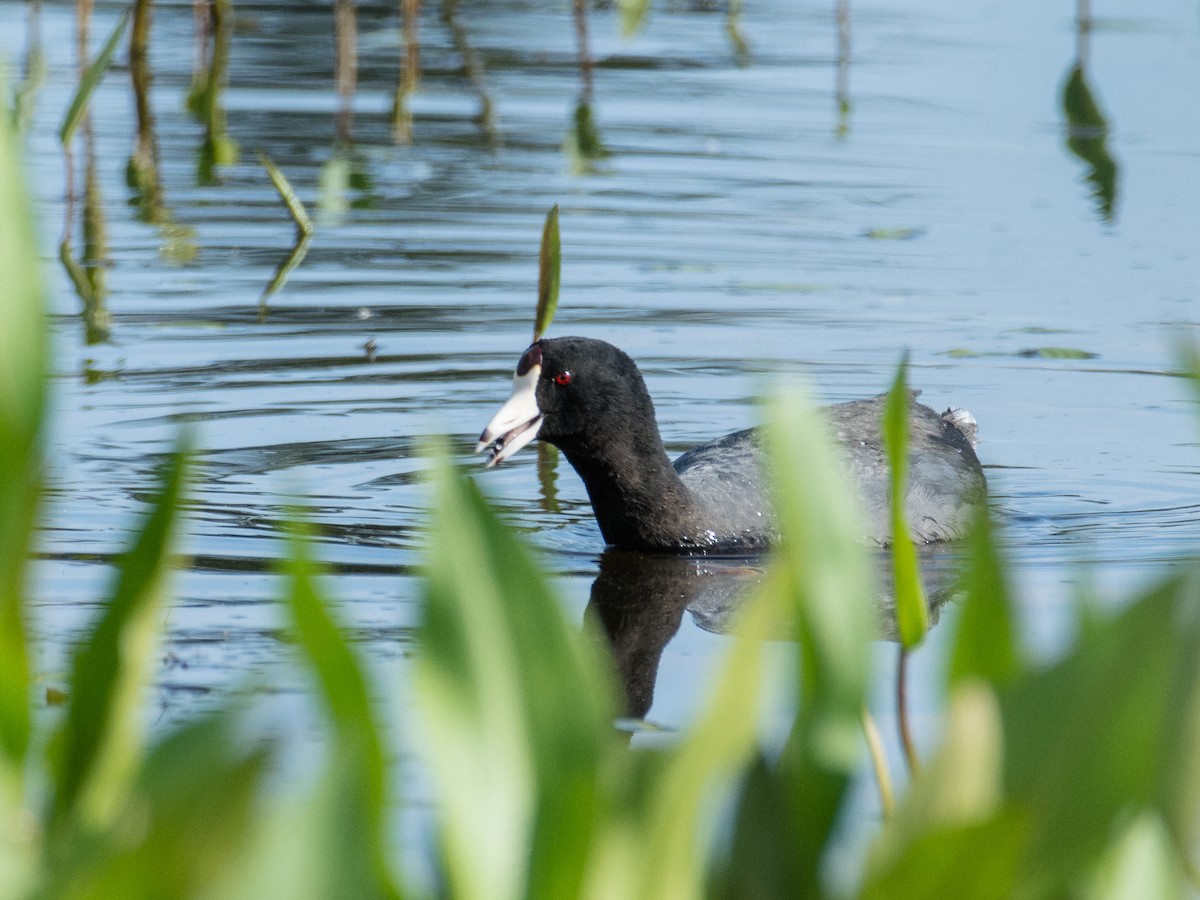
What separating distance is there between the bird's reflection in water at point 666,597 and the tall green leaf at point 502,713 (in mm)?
2595

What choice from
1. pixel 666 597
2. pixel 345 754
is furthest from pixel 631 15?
pixel 345 754

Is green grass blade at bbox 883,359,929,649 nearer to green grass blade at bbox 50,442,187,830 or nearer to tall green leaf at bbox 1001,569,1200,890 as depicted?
tall green leaf at bbox 1001,569,1200,890

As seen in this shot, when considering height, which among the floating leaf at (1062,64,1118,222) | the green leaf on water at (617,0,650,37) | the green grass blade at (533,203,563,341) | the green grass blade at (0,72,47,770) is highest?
the green grass blade at (0,72,47,770)

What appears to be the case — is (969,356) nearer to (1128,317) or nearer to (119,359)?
(1128,317)

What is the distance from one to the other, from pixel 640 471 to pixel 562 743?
13.9 feet

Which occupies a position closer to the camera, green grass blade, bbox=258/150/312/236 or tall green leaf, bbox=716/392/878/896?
tall green leaf, bbox=716/392/878/896

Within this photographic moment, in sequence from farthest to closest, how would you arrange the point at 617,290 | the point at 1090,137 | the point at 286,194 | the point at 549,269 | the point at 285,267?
1. the point at 1090,137
2. the point at 285,267
3. the point at 617,290
4. the point at 286,194
5. the point at 549,269

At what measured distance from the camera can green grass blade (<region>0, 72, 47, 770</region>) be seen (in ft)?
3.21

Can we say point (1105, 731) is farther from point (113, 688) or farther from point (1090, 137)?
point (1090, 137)

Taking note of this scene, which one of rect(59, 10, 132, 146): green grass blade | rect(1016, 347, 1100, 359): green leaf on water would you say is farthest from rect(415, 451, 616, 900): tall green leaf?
rect(1016, 347, 1100, 359): green leaf on water

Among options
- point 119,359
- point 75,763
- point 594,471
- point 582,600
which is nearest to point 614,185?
point 119,359

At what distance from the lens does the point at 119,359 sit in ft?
22.1

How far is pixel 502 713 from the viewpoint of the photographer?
106cm

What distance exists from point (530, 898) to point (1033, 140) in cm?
1054
